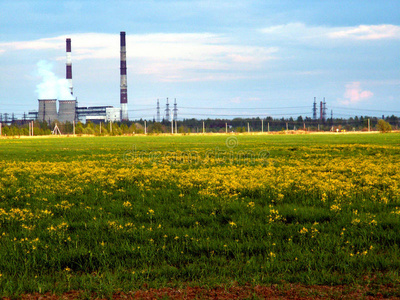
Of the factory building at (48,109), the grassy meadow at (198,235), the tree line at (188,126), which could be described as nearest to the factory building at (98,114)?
the tree line at (188,126)

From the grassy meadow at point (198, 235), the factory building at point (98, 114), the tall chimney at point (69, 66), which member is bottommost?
the grassy meadow at point (198, 235)

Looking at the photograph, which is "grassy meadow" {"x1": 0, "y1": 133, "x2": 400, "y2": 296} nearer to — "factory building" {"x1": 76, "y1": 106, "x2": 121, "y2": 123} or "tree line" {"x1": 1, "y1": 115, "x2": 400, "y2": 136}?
"tree line" {"x1": 1, "y1": 115, "x2": 400, "y2": 136}

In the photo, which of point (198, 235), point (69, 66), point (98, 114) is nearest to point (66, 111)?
point (69, 66)

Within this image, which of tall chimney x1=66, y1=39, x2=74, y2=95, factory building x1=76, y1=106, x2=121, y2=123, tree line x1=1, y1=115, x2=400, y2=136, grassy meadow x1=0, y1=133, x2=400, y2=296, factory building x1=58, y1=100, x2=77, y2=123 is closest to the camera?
grassy meadow x1=0, y1=133, x2=400, y2=296

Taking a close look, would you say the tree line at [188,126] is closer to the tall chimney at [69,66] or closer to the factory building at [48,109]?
the factory building at [48,109]

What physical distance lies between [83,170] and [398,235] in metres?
12.0

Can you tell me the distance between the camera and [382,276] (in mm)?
5336

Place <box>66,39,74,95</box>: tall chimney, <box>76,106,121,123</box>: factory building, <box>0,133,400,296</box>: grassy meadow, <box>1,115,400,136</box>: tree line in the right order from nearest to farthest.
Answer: <box>0,133,400,296</box>: grassy meadow → <box>1,115,400,136</box>: tree line → <box>66,39,74,95</box>: tall chimney → <box>76,106,121,123</box>: factory building

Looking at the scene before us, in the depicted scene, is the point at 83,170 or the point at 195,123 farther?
the point at 195,123

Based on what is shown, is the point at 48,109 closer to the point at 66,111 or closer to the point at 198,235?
the point at 66,111

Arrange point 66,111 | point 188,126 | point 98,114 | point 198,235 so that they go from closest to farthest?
point 198,235
point 66,111
point 98,114
point 188,126

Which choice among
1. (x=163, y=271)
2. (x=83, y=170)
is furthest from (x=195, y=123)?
(x=163, y=271)

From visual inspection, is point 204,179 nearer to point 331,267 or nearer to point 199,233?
point 199,233

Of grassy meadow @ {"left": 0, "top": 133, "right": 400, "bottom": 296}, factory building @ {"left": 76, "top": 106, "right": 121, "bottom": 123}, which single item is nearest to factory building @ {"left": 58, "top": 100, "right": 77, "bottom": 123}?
factory building @ {"left": 76, "top": 106, "right": 121, "bottom": 123}
